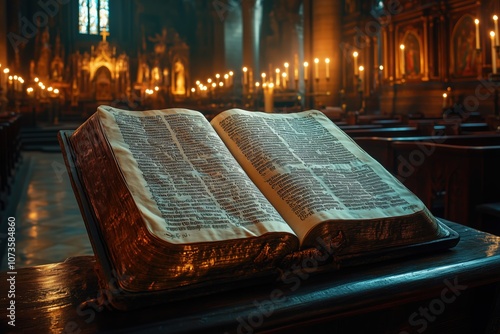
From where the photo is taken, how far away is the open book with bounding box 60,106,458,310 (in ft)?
2.96

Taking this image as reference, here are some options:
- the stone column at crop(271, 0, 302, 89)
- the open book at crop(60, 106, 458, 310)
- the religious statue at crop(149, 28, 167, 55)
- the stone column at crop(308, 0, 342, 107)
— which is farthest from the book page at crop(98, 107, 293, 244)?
the religious statue at crop(149, 28, 167, 55)

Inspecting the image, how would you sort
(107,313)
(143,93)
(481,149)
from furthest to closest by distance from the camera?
(143,93) → (481,149) → (107,313)

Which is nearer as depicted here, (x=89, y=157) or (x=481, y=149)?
(x=89, y=157)

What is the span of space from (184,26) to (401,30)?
18.1 meters

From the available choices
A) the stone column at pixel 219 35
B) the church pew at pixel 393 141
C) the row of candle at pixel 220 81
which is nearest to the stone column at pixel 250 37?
the row of candle at pixel 220 81

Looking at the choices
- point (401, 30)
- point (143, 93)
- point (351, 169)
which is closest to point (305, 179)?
point (351, 169)

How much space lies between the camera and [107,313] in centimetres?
86

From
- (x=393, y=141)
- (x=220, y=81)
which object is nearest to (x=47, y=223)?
→ (x=393, y=141)

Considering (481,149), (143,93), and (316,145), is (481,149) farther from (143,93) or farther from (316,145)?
(143,93)

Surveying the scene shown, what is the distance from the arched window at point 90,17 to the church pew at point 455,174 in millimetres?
26657

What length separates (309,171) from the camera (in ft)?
3.98

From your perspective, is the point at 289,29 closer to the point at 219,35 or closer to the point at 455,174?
the point at 219,35

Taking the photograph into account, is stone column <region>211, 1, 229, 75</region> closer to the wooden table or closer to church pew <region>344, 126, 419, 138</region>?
church pew <region>344, 126, 419, 138</region>

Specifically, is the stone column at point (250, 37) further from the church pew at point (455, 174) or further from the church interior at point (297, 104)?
the church pew at point (455, 174)
